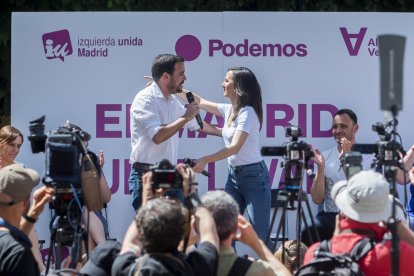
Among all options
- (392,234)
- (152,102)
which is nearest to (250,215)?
(152,102)

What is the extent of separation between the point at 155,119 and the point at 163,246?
3.05m

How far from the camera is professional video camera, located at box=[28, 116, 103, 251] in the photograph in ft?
16.3

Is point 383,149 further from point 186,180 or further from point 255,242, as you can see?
point 186,180

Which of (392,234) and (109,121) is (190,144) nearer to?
(109,121)

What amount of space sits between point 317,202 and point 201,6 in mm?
2606

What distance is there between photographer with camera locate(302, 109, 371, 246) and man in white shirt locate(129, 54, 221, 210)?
1.26m

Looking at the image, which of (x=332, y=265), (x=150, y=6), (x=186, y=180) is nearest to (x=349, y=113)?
(x=150, y=6)

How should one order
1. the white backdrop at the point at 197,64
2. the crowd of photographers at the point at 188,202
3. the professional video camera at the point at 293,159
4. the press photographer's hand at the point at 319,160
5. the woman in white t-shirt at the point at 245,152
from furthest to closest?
the white backdrop at the point at 197,64
the woman in white t-shirt at the point at 245,152
the press photographer's hand at the point at 319,160
the professional video camera at the point at 293,159
the crowd of photographers at the point at 188,202

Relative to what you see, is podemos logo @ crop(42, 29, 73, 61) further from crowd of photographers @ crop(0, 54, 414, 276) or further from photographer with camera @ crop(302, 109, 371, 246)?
photographer with camera @ crop(302, 109, 371, 246)

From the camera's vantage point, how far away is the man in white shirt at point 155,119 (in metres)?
6.87

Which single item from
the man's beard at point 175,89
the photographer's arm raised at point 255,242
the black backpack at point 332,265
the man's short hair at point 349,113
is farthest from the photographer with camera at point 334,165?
the black backpack at point 332,265

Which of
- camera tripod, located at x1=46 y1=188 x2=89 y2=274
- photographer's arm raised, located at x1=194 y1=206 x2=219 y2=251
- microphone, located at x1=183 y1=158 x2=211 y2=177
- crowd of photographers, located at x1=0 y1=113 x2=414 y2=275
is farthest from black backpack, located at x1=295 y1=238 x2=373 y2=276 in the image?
microphone, located at x1=183 y1=158 x2=211 y2=177

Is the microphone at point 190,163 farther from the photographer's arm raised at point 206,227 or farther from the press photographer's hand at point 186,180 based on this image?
the photographer's arm raised at point 206,227

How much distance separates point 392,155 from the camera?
18.3ft
